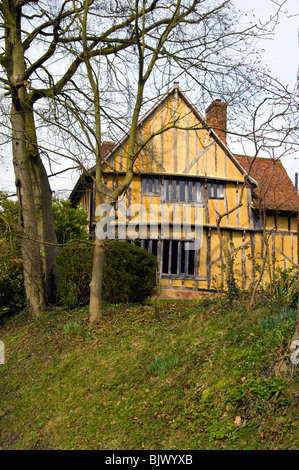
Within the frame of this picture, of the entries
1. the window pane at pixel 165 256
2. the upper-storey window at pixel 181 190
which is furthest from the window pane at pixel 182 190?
the window pane at pixel 165 256

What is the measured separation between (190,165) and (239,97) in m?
9.16

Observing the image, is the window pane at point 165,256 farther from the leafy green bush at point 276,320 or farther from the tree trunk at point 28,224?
the leafy green bush at point 276,320

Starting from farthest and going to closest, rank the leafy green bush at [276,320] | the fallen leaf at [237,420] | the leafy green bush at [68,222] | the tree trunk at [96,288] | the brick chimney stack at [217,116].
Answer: the leafy green bush at [68,222]
the tree trunk at [96,288]
the brick chimney stack at [217,116]
the leafy green bush at [276,320]
the fallen leaf at [237,420]

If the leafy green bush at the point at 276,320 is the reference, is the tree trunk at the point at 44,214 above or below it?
above

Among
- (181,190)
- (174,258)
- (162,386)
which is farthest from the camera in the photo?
(181,190)

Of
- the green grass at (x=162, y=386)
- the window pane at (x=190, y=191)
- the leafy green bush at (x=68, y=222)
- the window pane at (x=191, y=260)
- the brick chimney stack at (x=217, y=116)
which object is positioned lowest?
the green grass at (x=162, y=386)

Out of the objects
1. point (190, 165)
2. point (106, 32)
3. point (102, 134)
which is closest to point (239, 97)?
point (102, 134)

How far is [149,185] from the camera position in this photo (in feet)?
61.1

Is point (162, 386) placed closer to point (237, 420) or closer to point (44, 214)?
point (237, 420)

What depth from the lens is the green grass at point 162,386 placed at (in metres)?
4.85

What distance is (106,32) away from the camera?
11.3 m

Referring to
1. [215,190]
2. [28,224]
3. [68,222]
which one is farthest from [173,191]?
[28,224]

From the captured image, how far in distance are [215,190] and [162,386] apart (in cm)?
1400

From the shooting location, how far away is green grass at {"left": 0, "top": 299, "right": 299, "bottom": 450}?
4.85 meters
